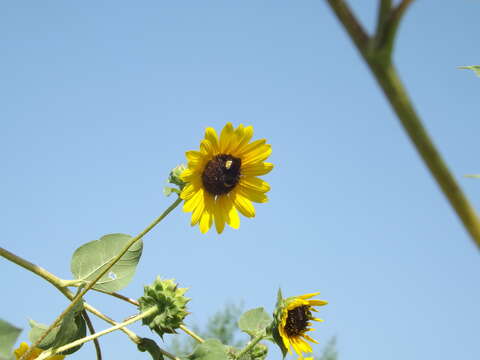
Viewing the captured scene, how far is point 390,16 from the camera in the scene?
30 centimetres

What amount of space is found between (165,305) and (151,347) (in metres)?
0.07

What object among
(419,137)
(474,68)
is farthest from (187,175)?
(419,137)

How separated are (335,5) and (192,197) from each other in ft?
3.43

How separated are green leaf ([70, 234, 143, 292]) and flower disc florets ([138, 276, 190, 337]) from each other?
0.09 meters

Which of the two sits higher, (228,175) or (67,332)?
(228,175)

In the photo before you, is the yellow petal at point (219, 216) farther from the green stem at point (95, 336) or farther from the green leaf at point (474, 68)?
the green leaf at point (474, 68)

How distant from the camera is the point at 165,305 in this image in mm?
1146

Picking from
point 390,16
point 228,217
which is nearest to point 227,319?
point 228,217

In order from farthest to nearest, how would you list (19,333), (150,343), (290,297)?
(290,297) → (150,343) → (19,333)

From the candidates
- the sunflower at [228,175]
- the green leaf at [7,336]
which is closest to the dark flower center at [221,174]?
the sunflower at [228,175]

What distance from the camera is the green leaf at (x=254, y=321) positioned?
1.38 meters

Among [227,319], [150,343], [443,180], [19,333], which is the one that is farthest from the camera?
[227,319]

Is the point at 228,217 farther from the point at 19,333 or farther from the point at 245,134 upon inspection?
the point at 19,333

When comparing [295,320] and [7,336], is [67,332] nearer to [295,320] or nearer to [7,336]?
[7,336]
